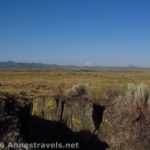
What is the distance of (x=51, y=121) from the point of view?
1081 centimetres

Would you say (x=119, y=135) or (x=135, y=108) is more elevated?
(x=135, y=108)

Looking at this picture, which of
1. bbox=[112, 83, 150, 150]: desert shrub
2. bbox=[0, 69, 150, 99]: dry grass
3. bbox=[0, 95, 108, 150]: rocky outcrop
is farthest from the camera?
bbox=[0, 69, 150, 99]: dry grass

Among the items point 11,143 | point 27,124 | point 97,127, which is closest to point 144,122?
point 97,127

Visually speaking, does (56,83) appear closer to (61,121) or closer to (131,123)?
(61,121)

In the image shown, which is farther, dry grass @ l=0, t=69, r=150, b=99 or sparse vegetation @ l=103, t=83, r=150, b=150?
dry grass @ l=0, t=69, r=150, b=99

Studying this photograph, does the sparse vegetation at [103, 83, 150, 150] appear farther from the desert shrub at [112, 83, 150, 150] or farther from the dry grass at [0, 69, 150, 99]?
the dry grass at [0, 69, 150, 99]

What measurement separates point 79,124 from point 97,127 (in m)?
0.67

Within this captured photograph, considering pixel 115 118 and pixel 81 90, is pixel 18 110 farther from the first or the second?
pixel 81 90

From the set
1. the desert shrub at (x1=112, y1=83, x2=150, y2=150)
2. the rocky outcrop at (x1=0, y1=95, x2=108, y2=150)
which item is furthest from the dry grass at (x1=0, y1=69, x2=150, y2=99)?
the rocky outcrop at (x1=0, y1=95, x2=108, y2=150)

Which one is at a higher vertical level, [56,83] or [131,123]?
[131,123]

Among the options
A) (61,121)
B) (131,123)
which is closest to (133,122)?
(131,123)

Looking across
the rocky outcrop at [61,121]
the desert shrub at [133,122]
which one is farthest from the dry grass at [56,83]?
the rocky outcrop at [61,121]

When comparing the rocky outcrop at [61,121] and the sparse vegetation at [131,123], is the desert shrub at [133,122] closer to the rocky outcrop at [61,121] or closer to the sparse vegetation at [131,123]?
the sparse vegetation at [131,123]

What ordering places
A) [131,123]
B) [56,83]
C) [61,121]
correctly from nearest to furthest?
[131,123] → [61,121] → [56,83]
